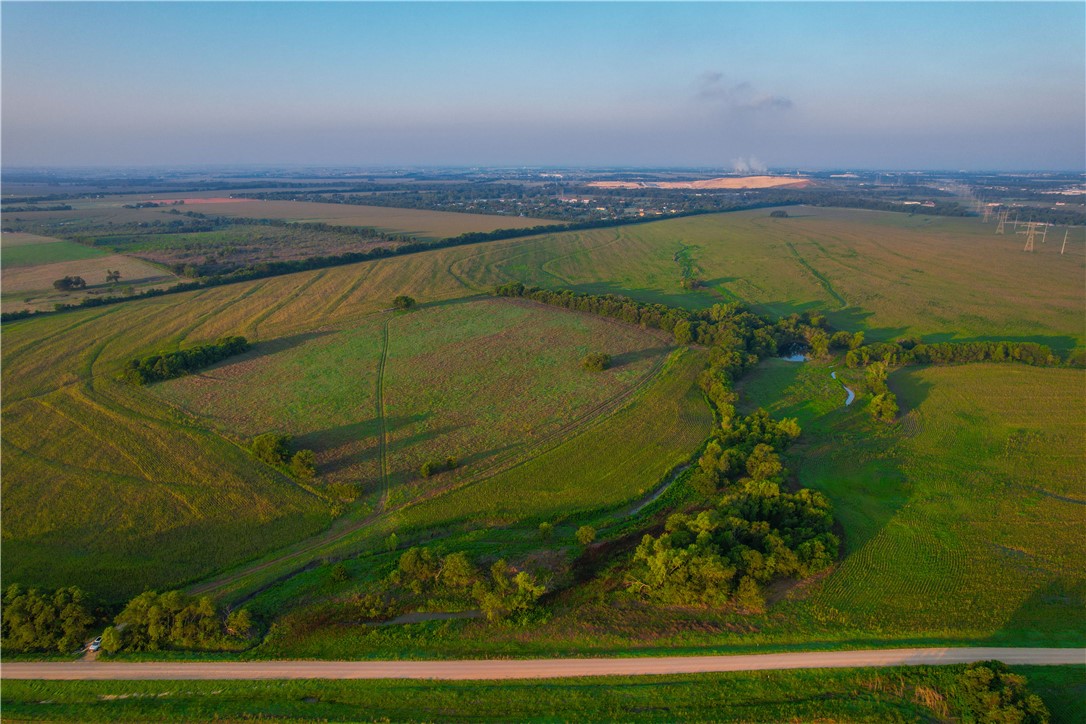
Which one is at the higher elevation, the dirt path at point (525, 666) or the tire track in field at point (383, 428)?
the tire track in field at point (383, 428)

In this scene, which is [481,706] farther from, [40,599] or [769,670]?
[40,599]

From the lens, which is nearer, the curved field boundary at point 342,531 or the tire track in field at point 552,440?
the curved field boundary at point 342,531

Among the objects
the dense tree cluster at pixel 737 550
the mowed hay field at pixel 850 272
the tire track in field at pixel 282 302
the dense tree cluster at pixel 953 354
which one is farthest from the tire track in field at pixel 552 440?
the tire track in field at pixel 282 302

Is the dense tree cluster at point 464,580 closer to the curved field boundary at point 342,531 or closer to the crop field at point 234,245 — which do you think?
the curved field boundary at point 342,531

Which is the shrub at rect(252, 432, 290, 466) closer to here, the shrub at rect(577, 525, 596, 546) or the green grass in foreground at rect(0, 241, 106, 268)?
the shrub at rect(577, 525, 596, 546)

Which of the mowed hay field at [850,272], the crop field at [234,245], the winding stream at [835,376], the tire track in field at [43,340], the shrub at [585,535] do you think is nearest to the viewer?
the shrub at [585,535]

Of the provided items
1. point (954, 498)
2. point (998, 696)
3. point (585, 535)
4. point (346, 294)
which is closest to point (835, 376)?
point (954, 498)

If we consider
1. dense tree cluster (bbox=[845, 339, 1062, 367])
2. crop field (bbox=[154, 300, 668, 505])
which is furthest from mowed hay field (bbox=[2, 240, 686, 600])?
dense tree cluster (bbox=[845, 339, 1062, 367])
